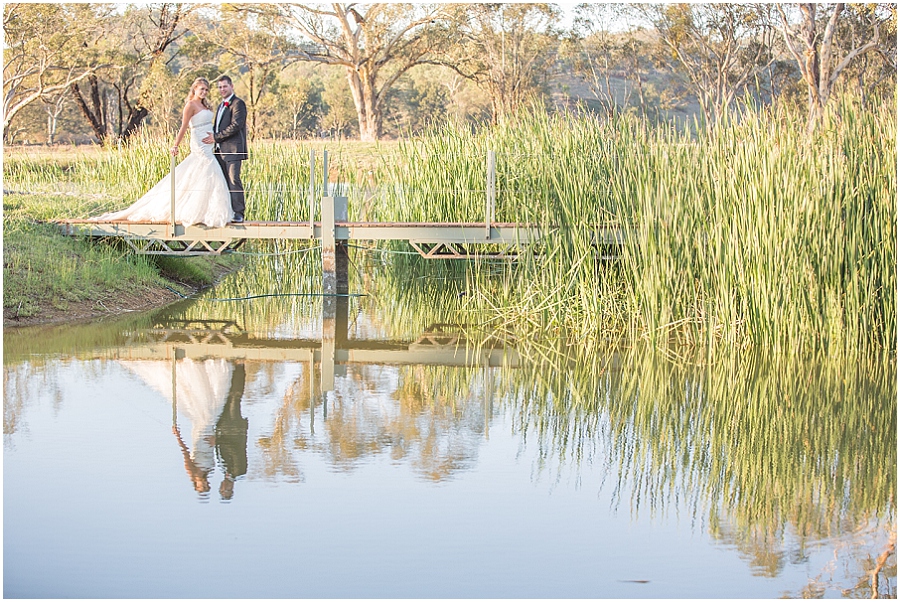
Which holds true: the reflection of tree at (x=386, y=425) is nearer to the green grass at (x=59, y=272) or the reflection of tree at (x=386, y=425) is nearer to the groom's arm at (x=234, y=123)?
the green grass at (x=59, y=272)

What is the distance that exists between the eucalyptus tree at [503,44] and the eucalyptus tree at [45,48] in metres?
8.27

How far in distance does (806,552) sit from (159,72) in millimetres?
22104

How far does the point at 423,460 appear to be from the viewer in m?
4.68

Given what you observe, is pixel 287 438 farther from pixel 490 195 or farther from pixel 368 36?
pixel 368 36

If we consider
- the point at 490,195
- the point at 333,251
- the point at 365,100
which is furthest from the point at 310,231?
the point at 365,100

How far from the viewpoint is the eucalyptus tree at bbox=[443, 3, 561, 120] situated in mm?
26812

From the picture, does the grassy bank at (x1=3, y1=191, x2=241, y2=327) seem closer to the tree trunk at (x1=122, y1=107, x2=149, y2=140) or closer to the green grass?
the green grass

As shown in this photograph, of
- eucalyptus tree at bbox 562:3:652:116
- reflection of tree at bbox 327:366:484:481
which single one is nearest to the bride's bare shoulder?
reflection of tree at bbox 327:366:484:481

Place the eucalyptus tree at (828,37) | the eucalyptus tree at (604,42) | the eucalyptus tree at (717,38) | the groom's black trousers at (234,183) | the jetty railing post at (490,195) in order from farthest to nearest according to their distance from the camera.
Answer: the eucalyptus tree at (604,42) < the eucalyptus tree at (717,38) < the eucalyptus tree at (828,37) < the groom's black trousers at (234,183) < the jetty railing post at (490,195)

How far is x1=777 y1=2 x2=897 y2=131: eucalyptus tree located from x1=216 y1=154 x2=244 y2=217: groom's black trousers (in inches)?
446

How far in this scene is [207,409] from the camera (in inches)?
219

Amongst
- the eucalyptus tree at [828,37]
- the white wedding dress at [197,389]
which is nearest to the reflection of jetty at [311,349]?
the white wedding dress at [197,389]

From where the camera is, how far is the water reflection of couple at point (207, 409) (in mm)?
4547

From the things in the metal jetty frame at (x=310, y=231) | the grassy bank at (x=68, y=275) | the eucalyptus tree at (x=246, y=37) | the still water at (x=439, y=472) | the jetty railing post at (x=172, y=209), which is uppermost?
the eucalyptus tree at (x=246, y=37)
